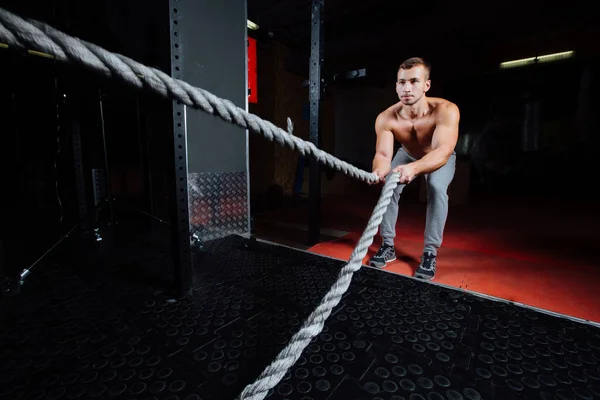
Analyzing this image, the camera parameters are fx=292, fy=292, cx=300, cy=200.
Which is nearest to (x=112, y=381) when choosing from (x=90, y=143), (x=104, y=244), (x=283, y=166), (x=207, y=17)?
(x=104, y=244)

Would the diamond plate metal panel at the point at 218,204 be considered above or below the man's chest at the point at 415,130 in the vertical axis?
below

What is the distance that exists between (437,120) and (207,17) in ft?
6.19

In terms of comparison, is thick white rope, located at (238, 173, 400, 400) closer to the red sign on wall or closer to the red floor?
the red floor

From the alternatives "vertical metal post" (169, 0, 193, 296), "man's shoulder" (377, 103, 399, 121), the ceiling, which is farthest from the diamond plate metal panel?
the ceiling

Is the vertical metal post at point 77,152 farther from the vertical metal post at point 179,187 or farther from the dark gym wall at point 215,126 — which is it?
the vertical metal post at point 179,187

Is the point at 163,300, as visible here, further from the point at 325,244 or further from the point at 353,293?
the point at 325,244

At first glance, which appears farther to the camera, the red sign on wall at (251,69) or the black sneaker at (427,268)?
the red sign on wall at (251,69)

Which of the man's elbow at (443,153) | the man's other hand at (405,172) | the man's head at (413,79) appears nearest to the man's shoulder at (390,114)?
the man's head at (413,79)

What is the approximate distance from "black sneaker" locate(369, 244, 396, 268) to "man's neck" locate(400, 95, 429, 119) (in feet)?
3.31

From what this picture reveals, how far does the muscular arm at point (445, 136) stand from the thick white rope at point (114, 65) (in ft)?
3.75

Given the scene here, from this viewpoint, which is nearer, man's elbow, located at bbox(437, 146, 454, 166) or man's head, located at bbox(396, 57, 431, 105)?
man's elbow, located at bbox(437, 146, 454, 166)

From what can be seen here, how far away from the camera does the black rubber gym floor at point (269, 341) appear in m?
0.90

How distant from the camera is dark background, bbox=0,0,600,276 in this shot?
2777 millimetres

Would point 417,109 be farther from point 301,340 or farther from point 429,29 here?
point 429,29
